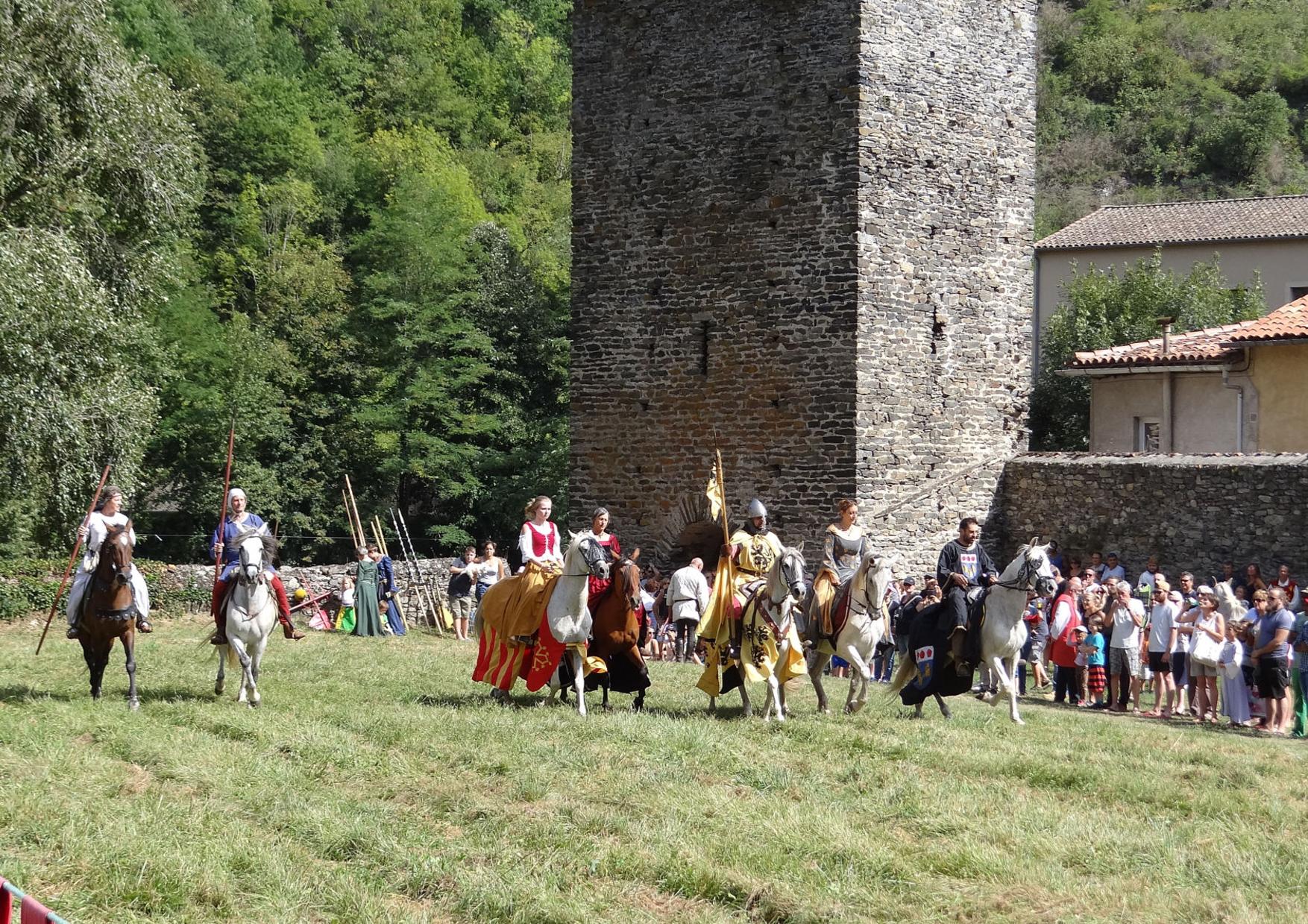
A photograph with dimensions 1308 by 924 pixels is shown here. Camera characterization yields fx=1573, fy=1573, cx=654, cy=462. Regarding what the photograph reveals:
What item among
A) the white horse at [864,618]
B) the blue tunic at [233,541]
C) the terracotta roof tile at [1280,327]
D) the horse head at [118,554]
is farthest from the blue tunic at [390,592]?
the terracotta roof tile at [1280,327]

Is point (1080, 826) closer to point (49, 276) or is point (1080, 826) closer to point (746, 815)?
point (746, 815)

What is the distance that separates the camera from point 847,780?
34.7 feet

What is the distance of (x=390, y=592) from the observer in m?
26.3

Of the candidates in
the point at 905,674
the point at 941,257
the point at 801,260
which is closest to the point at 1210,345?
the point at 941,257

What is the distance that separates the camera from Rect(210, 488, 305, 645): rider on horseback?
1380 cm

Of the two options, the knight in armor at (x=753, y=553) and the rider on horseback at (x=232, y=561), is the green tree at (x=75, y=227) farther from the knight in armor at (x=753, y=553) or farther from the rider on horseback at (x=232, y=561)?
the knight in armor at (x=753, y=553)

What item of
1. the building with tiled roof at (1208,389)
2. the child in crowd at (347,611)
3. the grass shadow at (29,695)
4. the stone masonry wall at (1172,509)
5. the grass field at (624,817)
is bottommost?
the grass field at (624,817)

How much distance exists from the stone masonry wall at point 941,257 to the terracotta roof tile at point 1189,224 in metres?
18.1

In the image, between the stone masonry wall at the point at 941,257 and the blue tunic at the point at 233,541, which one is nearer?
the blue tunic at the point at 233,541

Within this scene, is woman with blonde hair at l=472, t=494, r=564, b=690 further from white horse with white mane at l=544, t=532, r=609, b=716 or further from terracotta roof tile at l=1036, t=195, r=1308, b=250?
terracotta roof tile at l=1036, t=195, r=1308, b=250

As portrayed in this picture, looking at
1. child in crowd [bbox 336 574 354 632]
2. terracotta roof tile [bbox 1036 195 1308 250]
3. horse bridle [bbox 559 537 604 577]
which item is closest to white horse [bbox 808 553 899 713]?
horse bridle [bbox 559 537 604 577]

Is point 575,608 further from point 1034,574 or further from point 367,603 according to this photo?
point 367,603

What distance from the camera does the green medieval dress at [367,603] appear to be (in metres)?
25.6

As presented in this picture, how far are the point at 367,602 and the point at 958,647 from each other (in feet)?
46.6
